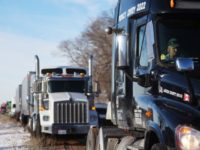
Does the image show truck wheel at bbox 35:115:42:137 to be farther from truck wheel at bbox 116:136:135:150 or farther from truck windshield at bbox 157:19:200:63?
truck windshield at bbox 157:19:200:63

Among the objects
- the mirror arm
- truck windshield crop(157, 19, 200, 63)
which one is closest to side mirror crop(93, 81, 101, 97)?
the mirror arm

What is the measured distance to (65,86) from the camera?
68.8 ft

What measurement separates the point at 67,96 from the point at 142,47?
1241cm

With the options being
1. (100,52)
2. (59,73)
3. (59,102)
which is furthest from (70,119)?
(100,52)

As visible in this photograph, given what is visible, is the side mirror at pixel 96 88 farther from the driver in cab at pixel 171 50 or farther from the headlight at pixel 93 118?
the driver in cab at pixel 171 50

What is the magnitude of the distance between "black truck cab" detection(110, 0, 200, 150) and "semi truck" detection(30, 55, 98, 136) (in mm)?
10996

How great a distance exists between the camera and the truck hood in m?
19.9

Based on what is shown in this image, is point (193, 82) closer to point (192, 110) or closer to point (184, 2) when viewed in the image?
point (192, 110)

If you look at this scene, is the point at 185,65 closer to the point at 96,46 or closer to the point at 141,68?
the point at 141,68

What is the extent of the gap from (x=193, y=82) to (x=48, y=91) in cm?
1462

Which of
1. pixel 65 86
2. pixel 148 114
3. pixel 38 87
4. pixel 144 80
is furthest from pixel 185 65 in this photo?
pixel 38 87

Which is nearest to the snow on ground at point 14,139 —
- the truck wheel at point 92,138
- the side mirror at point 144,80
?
the truck wheel at point 92,138

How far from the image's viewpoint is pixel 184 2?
7.26m

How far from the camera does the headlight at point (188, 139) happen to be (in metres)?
5.95
